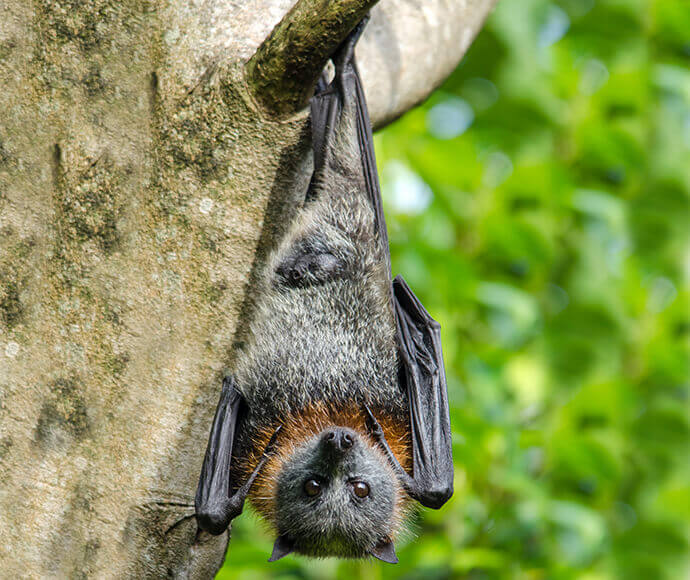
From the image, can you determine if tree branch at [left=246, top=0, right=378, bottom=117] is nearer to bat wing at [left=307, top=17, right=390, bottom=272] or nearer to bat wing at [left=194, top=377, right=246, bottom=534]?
bat wing at [left=307, top=17, right=390, bottom=272]

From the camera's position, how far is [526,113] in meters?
3.91

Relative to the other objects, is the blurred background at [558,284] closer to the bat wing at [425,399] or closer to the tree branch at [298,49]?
the bat wing at [425,399]

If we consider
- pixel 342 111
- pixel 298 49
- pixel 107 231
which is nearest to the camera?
pixel 298 49

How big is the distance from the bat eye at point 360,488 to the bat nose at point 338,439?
0.20 m

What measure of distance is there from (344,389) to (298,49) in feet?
4.43

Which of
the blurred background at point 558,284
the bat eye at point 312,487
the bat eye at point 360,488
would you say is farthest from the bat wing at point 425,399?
the blurred background at point 558,284

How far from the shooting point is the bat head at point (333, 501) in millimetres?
2709

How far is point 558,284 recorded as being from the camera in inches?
165

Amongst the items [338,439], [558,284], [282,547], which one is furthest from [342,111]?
[558,284]

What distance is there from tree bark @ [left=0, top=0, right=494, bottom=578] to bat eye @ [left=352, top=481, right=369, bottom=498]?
0.85 m

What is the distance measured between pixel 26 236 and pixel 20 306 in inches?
7.8

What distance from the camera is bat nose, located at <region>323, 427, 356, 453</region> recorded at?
2.57 m

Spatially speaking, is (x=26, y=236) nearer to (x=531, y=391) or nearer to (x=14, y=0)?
(x=14, y=0)

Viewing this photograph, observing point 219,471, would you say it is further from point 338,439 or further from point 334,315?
point 334,315
